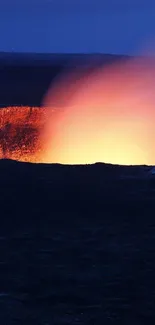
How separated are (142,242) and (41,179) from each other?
6.34m

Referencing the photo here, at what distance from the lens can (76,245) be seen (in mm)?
15258

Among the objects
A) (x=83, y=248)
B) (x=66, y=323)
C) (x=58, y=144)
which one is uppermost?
(x=58, y=144)

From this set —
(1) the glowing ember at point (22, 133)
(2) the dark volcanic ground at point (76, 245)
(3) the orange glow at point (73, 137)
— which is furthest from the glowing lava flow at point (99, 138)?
(2) the dark volcanic ground at point (76, 245)

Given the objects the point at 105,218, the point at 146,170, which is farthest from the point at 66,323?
the point at 146,170

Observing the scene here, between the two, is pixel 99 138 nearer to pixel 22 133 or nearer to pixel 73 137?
pixel 73 137

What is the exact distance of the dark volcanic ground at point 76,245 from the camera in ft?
38.7

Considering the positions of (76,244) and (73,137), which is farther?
(73,137)

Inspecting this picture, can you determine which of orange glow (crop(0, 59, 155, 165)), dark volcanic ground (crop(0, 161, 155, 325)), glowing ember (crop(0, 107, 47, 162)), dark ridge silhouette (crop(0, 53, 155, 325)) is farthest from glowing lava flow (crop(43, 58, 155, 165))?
dark volcanic ground (crop(0, 161, 155, 325))

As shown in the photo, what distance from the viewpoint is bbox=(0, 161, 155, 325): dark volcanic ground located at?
38.7 feet

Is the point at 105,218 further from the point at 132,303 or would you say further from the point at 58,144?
the point at 58,144

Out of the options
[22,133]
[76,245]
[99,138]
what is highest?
[22,133]

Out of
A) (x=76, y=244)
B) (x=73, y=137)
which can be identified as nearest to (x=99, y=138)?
(x=73, y=137)

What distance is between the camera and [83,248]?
49.4ft

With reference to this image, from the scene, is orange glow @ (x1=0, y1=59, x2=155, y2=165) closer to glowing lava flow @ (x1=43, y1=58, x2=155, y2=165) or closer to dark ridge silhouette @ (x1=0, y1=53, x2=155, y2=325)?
glowing lava flow @ (x1=43, y1=58, x2=155, y2=165)
